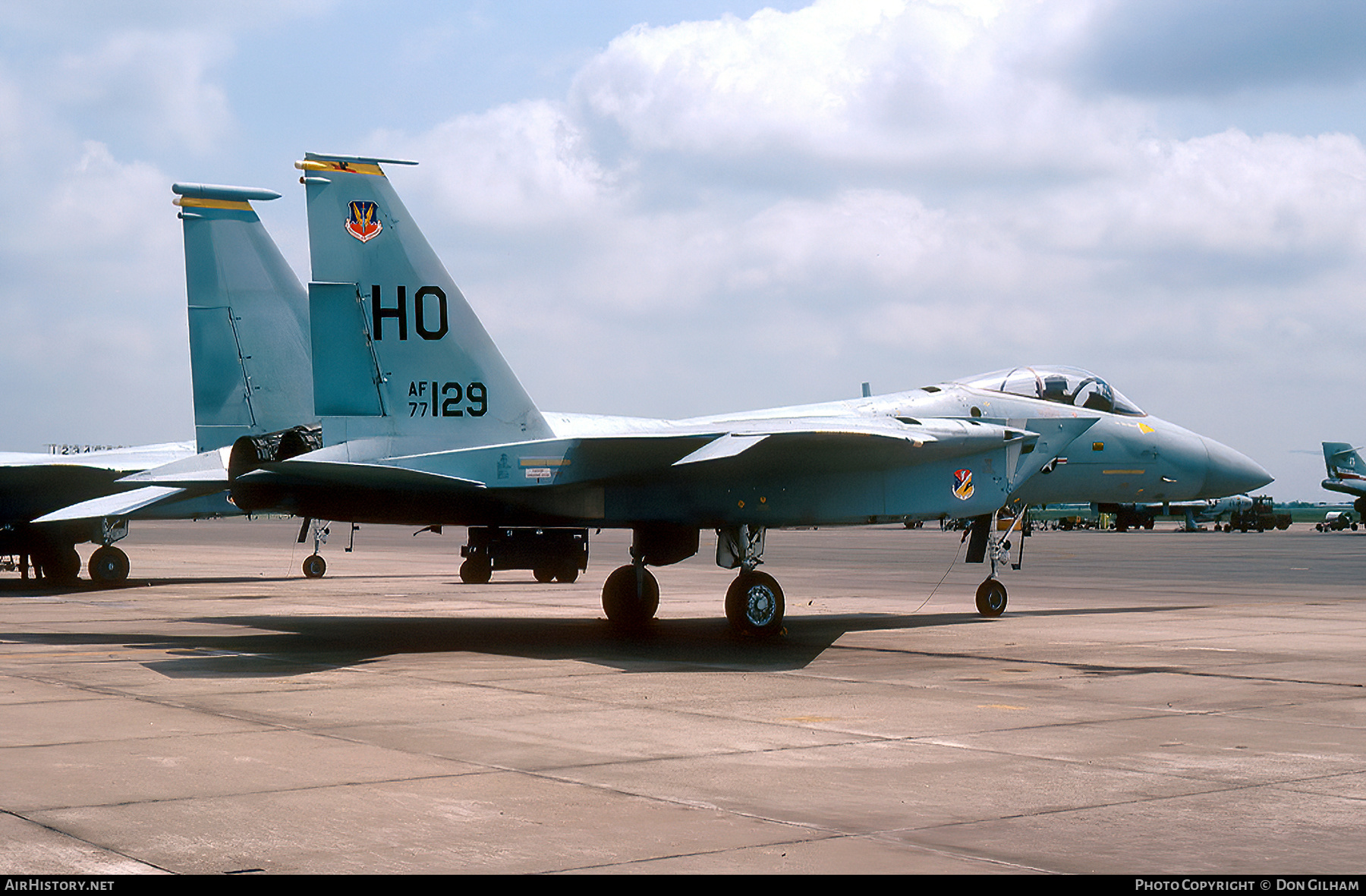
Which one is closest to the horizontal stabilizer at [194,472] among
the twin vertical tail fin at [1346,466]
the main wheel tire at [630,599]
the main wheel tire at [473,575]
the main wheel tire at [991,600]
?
the main wheel tire at [630,599]

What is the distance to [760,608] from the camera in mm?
15188

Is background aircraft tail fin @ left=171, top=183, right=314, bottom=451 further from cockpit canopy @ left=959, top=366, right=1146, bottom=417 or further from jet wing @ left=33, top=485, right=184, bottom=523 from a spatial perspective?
cockpit canopy @ left=959, top=366, right=1146, bottom=417

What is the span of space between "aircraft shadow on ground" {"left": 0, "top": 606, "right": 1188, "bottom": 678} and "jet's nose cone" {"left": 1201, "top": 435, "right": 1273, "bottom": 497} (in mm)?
2770

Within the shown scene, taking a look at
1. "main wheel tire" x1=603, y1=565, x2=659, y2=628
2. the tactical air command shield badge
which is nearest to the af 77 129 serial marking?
the tactical air command shield badge

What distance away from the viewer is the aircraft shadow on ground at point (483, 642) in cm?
1277

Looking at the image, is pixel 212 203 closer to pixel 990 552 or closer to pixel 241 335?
pixel 241 335

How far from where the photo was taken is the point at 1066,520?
82688 mm

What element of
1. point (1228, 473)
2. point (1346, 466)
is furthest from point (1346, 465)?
point (1228, 473)

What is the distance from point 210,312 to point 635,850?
49.7 ft

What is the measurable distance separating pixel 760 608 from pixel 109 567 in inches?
656

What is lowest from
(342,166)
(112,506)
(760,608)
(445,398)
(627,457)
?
(760,608)

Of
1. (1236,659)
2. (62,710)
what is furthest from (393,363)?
(1236,659)

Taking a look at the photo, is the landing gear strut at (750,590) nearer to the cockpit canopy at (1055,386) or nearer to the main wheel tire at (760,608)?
the main wheel tire at (760,608)
